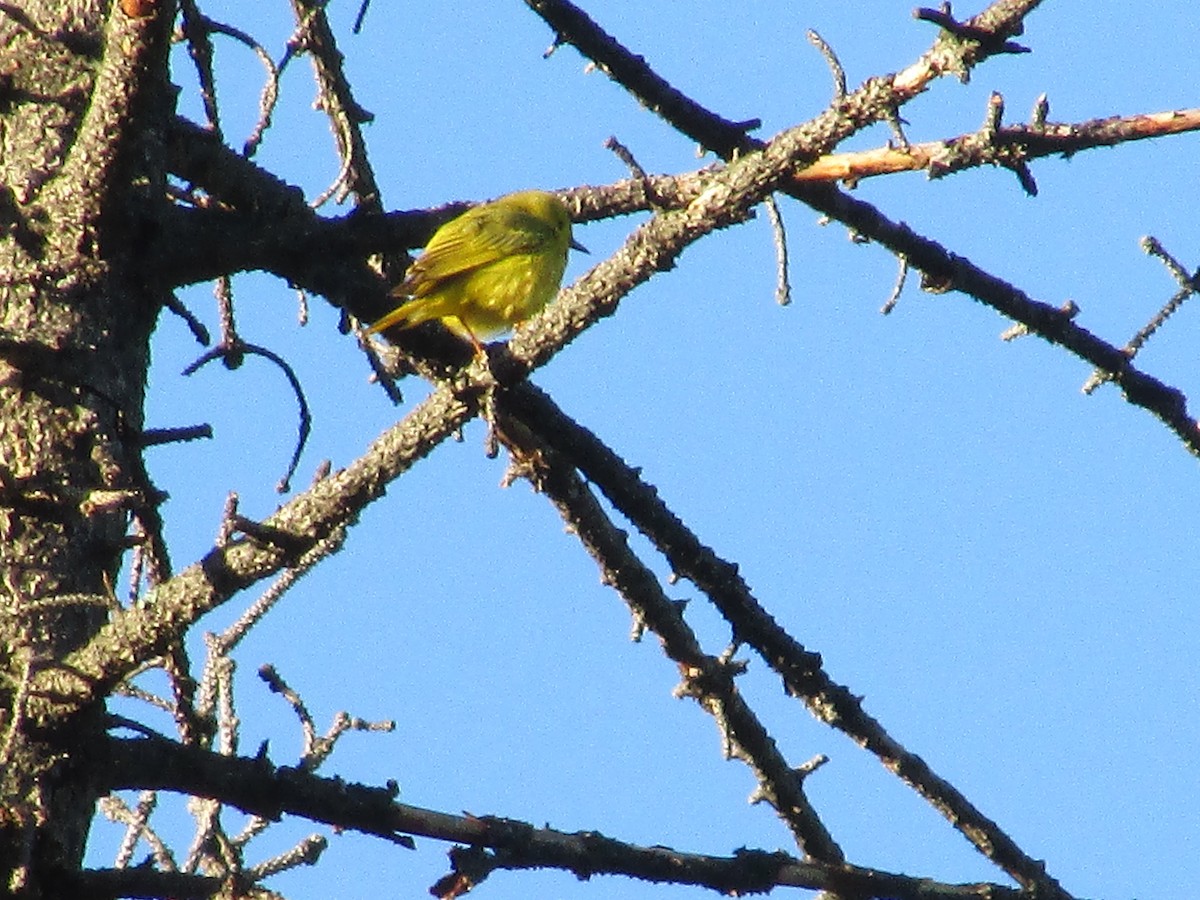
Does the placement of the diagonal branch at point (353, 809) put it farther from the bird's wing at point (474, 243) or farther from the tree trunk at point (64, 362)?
the bird's wing at point (474, 243)

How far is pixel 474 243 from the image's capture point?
604 centimetres

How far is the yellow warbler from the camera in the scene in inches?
219

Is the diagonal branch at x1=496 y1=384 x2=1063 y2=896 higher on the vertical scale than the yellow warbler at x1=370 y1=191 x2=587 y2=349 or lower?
lower

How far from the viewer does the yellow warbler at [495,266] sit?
556 cm

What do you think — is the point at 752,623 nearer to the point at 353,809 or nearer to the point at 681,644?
the point at 681,644

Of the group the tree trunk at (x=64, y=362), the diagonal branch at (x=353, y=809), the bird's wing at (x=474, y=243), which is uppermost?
the bird's wing at (x=474, y=243)

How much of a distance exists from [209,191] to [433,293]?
38.3 inches

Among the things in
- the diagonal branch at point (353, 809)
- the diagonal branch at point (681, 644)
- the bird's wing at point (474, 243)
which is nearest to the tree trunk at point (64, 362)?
the diagonal branch at point (353, 809)

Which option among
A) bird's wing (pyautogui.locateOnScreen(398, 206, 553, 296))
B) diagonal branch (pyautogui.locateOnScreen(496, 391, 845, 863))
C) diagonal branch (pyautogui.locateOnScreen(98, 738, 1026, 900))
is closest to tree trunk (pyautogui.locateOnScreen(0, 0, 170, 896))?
diagonal branch (pyautogui.locateOnScreen(98, 738, 1026, 900))

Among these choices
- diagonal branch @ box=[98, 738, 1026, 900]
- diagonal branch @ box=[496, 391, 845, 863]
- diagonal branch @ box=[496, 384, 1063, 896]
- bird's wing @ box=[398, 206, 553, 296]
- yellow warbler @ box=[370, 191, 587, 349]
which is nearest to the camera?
diagonal branch @ box=[98, 738, 1026, 900]

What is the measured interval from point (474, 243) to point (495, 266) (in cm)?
33

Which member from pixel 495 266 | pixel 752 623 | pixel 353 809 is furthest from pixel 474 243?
pixel 353 809

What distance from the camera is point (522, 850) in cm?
355

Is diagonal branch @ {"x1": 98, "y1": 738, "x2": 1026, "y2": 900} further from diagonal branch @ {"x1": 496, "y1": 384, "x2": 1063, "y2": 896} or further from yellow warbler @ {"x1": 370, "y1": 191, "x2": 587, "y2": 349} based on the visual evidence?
yellow warbler @ {"x1": 370, "y1": 191, "x2": 587, "y2": 349}
